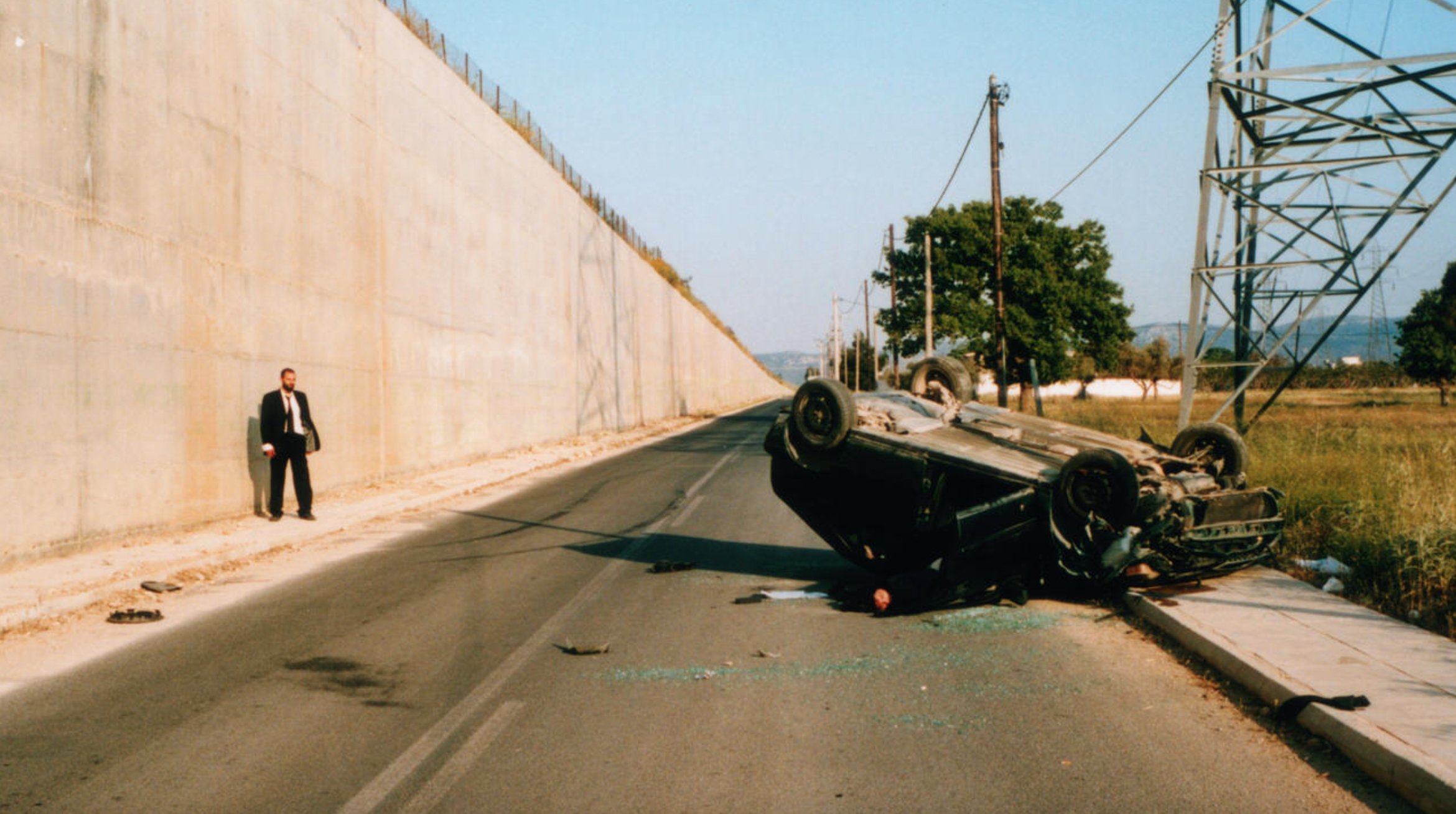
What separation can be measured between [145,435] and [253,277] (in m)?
3.28

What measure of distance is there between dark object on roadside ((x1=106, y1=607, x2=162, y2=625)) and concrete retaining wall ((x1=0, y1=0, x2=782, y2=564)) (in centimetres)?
197

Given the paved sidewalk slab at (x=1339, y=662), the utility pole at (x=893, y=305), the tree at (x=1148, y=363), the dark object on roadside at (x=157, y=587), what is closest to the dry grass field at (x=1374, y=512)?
the paved sidewalk slab at (x=1339, y=662)

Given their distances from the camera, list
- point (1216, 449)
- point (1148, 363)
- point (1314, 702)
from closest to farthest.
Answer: point (1314, 702), point (1216, 449), point (1148, 363)

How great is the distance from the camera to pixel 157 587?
9281 mm

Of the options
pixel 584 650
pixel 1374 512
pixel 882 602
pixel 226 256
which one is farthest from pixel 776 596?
pixel 226 256

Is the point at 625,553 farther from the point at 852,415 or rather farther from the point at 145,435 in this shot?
the point at 145,435

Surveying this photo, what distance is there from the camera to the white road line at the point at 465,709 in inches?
175

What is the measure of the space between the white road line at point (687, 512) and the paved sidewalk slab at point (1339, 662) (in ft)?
21.3

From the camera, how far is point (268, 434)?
1353 centimetres

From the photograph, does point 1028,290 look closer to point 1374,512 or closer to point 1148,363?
point 1374,512

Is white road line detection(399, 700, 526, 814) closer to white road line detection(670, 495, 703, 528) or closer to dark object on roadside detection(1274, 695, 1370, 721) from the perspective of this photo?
dark object on roadside detection(1274, 695, 1370, 721)

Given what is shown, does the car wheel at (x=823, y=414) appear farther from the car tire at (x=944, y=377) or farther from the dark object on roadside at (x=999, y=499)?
the car tire at (x=944, y=377)

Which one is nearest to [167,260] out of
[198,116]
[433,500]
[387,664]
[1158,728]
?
[198,116]

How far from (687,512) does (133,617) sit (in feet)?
25.6
